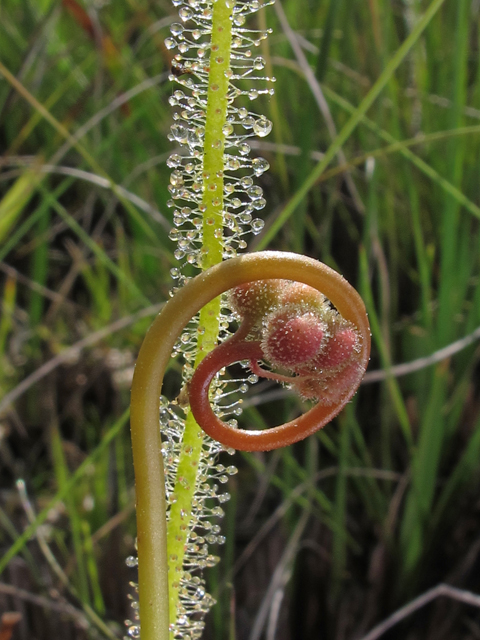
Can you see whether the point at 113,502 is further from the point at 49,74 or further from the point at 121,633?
the point at 49,74

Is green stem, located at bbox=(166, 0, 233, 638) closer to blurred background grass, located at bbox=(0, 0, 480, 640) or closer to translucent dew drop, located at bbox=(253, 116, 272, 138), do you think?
translucent dew drop, located at bbox=(253, 116, 272, 138)

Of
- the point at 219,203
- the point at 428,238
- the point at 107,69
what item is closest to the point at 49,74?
the point at 107,69

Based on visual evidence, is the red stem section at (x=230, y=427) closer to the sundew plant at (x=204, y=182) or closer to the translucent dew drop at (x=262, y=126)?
the sundew plant at (x=204, y=182)

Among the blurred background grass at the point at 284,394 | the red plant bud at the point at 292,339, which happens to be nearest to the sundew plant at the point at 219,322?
the red plant bud at the point at 292,339

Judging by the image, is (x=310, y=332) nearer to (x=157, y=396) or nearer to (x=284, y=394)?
(x=157, y=396)

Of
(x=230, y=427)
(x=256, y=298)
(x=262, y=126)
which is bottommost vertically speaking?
(x=230, y=427)

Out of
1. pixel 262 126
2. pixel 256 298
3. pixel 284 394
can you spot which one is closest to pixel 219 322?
pixel 256 298
